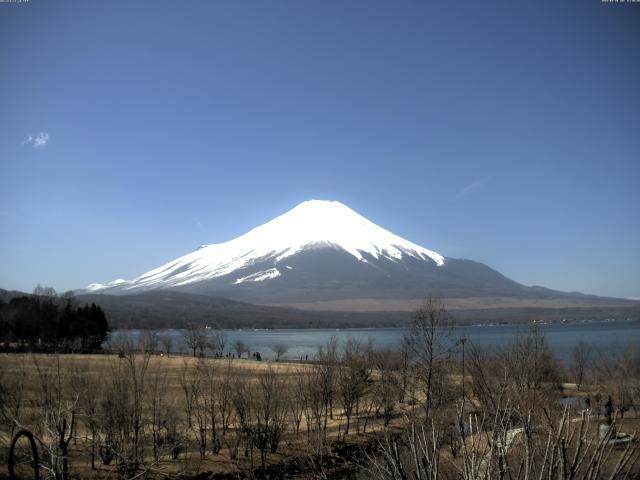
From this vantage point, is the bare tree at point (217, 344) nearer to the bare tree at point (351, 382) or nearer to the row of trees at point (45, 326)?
the row of trees at point (45, 326)

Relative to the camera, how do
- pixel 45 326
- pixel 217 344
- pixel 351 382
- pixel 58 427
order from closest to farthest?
pixel 58 427 < pixel 351 382 < pixel 45 326 < pixel 217 344

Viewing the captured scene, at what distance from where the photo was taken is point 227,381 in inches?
960

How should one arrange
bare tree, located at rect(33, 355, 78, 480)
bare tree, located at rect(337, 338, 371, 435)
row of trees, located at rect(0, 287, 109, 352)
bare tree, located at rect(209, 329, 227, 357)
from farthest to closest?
1. bare tree, located at rect(209, 329, 227, 357)
2. row of trees, located at rect(0, 287, 109, 352)
3. bare tree, located at rect(337, 338, 371, 435)
4. bare tree, located at rect(33, 355, 78, 480)

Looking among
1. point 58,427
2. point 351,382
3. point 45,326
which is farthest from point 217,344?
point 58,427

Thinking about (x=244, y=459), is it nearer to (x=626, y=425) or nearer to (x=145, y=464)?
(x=145, y=464)

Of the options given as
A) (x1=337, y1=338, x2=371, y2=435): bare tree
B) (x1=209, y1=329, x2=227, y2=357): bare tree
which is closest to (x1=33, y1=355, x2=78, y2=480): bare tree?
(x1=337, y1=338, x2=371, y2=435): bare tree

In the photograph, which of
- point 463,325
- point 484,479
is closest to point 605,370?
point 484,479

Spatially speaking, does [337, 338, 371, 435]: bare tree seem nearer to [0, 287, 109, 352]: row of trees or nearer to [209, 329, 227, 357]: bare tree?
[0, 287, 109, 352]: row of trees

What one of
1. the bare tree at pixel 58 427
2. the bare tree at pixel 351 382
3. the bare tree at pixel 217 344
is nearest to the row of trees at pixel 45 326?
the bare tree at pixel 217 344

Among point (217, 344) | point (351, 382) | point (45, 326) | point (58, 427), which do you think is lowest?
point (217, 344)

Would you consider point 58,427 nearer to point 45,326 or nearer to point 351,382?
point 351,382

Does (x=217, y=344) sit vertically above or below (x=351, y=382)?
below

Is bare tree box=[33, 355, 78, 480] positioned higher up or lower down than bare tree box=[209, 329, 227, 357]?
higher up

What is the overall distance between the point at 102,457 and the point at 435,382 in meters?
16.5
